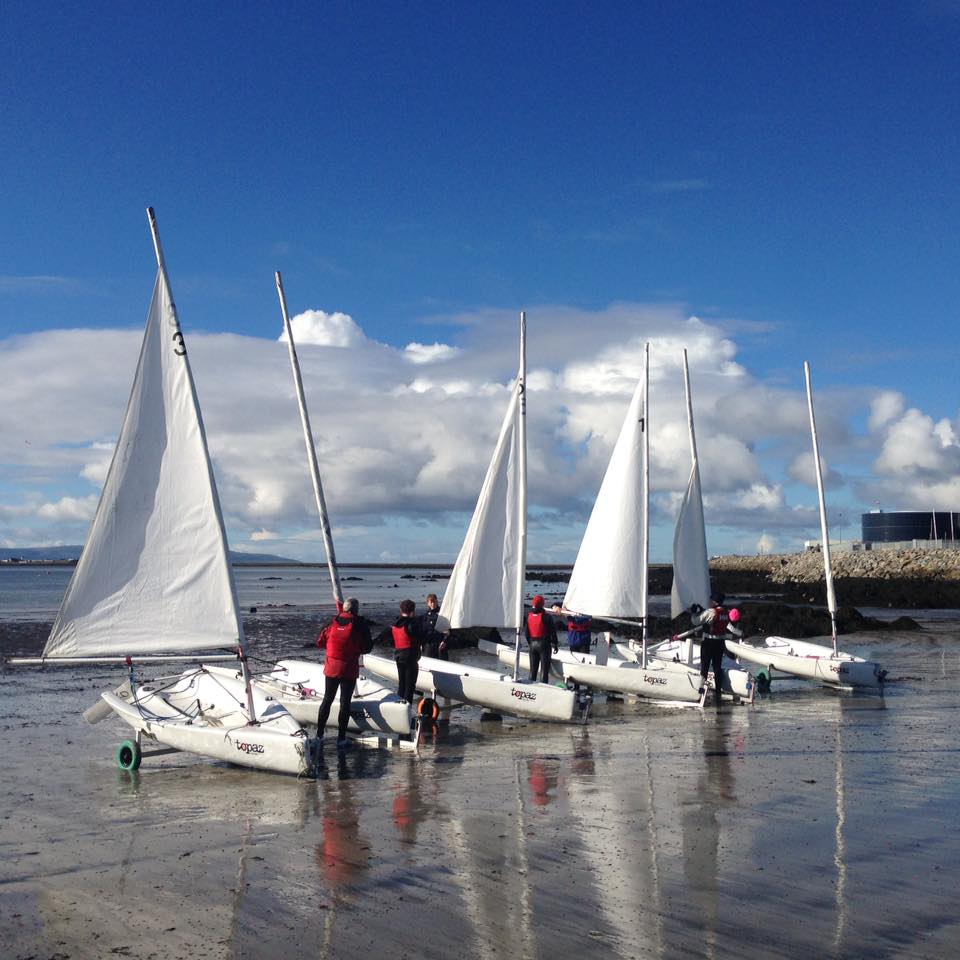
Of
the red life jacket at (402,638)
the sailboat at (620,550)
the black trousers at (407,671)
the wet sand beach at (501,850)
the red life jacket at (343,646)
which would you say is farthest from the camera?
the sailboat at (620,550)

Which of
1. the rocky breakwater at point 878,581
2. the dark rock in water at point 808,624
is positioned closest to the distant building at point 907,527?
the rocky breakwater at point 878,581

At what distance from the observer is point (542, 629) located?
18125 mm

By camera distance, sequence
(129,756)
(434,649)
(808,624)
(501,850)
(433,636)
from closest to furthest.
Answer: (501,850), (129,756), (433,636), (434,649), (808,624)

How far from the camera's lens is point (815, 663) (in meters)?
20.7

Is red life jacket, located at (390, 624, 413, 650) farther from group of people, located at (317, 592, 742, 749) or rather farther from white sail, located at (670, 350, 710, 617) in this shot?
white sail, located at (670, 350, 710, 617)

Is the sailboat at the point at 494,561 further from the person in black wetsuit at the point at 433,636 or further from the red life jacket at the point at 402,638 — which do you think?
the red life jacket at the point at 402,638

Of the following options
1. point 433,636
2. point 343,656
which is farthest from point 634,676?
point 343,656

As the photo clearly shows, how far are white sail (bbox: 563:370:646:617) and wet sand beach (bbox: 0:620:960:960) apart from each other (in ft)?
22.2

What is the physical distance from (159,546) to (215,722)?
2490 mm

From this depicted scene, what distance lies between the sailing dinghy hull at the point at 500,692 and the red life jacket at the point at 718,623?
320cm

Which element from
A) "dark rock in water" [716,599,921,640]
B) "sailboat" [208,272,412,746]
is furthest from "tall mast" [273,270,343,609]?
"dark rock in water" [716,599,921,640]

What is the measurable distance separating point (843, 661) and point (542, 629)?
6417 mm

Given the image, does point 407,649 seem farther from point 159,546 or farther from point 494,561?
point 159,546

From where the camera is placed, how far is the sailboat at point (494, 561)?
1753 centimetres
